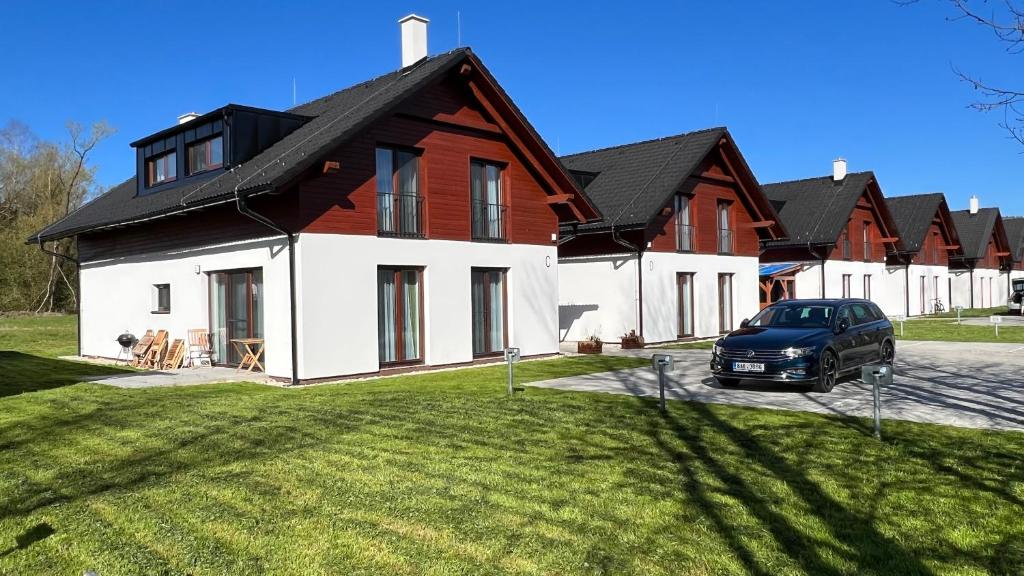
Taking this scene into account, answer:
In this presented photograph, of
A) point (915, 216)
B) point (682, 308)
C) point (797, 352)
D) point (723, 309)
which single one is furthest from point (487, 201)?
point (915, 216)

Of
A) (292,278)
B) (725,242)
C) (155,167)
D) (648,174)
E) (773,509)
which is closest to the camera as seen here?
(773,509)

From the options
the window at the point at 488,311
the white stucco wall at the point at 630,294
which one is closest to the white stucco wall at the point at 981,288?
the white stucco wall at the point at 630,294

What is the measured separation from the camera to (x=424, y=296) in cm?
1650

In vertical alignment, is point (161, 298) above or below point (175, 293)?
below

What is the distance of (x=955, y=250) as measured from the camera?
48.3 meters

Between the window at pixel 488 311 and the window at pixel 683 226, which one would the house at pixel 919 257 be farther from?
the window at pixel 488 311

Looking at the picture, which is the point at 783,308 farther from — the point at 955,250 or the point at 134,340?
the point at 955,250

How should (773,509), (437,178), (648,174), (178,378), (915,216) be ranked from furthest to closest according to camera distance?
1. (915,216)
2. (648,174)
3. (437,178)
4. (178,378)
5. (773,509)

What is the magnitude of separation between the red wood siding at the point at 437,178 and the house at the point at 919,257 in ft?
83.0

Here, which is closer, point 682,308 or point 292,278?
point 292,278

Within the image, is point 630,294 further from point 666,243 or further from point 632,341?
point 666,243

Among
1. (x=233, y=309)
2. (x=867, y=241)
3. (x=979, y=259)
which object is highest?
(x=867, y=241)

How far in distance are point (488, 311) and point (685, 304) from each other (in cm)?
905

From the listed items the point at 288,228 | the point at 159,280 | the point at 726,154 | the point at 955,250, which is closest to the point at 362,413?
the point at 288,228
